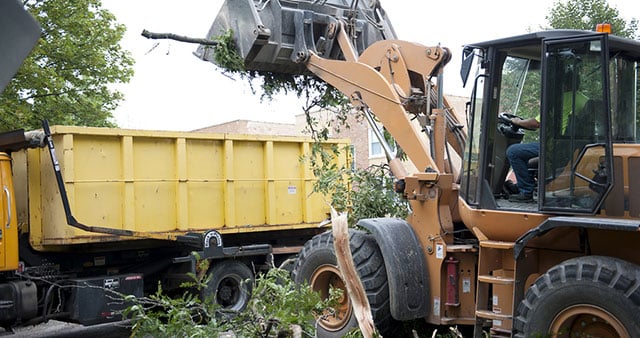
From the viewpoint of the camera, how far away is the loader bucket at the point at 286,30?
795cm

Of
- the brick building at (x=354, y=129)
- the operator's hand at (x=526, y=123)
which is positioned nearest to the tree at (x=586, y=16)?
the brick building at (x=354, y=129)

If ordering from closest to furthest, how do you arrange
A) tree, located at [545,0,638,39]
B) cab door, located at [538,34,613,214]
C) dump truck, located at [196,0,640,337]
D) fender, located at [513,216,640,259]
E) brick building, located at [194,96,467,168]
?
fender, located at [513,216,640,259]
dump truck, located at [196,0,640,337]
cab door, located at [538,34,613,214]
brick building, located at [194,96,467,168]
tree, located at [545,0,638,39]

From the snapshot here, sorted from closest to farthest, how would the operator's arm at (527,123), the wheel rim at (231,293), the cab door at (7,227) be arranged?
the operator's arm at (527,123)
the cab door at (7,227)
the wheel rim at (231,293)

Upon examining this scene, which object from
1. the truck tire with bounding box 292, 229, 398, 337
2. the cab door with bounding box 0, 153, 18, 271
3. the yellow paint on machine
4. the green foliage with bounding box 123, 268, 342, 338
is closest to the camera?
the green foliage with bounding box 123, 268, 342, 338

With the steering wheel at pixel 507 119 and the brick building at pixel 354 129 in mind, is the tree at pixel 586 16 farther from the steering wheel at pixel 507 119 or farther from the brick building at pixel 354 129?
the steering wheel at pixel 507 119

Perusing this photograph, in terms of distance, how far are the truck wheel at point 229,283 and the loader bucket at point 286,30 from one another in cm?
322

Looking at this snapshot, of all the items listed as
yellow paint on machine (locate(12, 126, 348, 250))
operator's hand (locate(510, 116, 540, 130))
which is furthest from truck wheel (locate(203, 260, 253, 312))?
operator's hand (locate(510, 116, 540, 130))

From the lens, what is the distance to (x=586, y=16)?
18828 mm

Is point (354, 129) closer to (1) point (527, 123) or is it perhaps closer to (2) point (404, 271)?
(2) point (404, 271)

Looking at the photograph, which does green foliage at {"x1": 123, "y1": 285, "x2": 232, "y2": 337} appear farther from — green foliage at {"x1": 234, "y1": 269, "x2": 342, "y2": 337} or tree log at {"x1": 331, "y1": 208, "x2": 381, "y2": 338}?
tree log at {"x1": 331, "y1": 208, "x2": 381, "y2": 338}

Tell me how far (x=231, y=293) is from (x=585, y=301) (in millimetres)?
6317

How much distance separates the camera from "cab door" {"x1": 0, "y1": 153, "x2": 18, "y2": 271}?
8344 millimetres

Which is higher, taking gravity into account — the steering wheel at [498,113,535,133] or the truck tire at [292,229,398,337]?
the steering wheel at [498,113,535,133]

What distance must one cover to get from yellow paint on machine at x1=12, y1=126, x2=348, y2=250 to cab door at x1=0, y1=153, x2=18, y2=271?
46 cm
